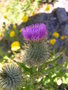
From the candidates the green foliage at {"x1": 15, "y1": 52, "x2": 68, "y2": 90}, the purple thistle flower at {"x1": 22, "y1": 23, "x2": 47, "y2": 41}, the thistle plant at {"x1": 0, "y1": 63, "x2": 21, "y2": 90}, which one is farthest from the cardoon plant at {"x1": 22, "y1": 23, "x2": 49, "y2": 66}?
the thistle plant at {"x1": 0, "y1": 63, "x2": 21, "y2": 90}

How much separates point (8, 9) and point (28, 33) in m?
3.63

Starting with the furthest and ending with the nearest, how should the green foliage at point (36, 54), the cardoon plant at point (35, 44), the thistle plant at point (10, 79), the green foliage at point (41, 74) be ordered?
the green foliage at point (36, 54)
the cardoon plant at point (35, 44)
the thistle plant at point (10, 79)
the green foliage at point (41, 74)

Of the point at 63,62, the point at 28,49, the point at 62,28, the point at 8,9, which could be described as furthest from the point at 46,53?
the point at 8,9

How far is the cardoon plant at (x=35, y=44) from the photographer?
2.78 m

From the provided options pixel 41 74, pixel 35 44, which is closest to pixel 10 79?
pixel 41 74

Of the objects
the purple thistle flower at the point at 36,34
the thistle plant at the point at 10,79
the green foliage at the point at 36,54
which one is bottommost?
the thistle plant at the point at 10,79

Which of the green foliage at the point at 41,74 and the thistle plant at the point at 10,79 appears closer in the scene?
the green foliage at the point at 41,74

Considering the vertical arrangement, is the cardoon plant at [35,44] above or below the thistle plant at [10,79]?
above

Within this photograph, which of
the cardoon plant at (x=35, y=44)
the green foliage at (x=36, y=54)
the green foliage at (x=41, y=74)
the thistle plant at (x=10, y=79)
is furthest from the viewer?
the green foliage at (x=36, y=54)

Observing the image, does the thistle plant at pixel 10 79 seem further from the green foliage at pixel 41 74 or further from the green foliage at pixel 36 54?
the green foliage at pixel 36 54

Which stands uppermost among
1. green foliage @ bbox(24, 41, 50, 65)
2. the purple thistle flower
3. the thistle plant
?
the purple thistle flower

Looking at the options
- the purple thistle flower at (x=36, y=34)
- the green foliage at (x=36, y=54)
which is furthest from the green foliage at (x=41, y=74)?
the purple thistle flower at (x=36, y=34)

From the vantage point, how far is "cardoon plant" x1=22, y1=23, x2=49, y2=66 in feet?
9.12

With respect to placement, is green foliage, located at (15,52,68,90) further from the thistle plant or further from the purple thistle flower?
the purple thistle flower
